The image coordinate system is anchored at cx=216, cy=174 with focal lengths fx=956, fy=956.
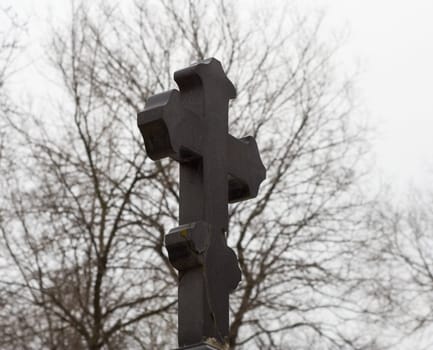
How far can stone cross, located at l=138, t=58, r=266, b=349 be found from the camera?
3152 mm

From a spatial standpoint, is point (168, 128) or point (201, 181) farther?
point (201, 181)

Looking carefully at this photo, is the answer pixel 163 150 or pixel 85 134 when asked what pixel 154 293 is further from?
pixel 163 150

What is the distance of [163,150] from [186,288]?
47cm

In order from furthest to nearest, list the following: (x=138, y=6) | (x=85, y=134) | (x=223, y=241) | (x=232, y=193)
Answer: (x=138, y=6) → (x=85, y=134) → (x=232, y=193) → (x=223, y=241)

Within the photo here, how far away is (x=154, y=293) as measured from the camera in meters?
11.7

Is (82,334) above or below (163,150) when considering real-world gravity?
above

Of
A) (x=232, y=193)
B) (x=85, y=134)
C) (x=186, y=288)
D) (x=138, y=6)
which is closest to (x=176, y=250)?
(x=186, y=288)

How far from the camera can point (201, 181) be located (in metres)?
3.40

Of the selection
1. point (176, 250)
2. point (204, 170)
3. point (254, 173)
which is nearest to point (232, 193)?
point (254, 173)

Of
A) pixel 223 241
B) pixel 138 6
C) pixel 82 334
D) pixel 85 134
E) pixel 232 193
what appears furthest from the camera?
pixel 138 6

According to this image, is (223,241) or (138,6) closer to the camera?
(223,241)

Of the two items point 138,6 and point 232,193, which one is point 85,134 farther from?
point 232,193

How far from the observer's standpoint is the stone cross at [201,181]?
3.15 meters

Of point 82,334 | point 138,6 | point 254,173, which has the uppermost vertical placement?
point 138,6
